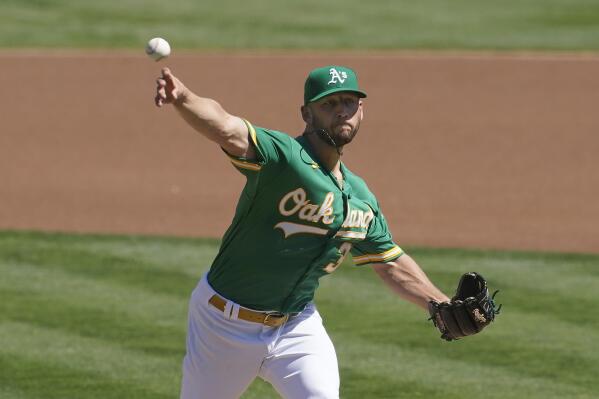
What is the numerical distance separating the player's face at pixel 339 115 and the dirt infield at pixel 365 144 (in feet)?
22.5

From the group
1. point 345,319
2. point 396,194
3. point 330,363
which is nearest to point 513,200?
point 396,194

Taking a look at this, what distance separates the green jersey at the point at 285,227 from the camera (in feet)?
16.8

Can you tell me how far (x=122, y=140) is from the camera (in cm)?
1479

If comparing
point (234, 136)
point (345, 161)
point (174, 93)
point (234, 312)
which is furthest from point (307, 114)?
point (345, 161)

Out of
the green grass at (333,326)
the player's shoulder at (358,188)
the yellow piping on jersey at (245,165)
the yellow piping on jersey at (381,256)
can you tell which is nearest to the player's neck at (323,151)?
the player's shoulder at (358,188)

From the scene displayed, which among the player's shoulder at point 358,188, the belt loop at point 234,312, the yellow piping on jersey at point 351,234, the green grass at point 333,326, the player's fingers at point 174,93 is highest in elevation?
the player's fingers at point 174,93

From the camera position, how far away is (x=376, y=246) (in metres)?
5.73

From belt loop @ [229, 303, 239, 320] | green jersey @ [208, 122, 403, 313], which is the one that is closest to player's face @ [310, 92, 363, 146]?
green jersey @ [208, 122, 403, 313]

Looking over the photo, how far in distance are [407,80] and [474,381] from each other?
27.3 ft

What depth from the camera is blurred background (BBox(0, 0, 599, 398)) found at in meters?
8.51

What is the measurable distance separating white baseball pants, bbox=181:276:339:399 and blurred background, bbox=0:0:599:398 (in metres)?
2.31

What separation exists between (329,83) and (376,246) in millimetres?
888

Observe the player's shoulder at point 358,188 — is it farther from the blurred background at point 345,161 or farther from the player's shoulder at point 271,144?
the blurred background at point 345,161

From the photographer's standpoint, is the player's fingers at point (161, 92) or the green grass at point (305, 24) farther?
the green grass at point (305, 24)
